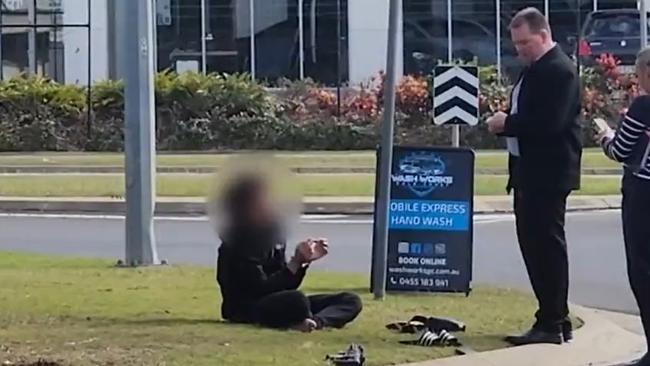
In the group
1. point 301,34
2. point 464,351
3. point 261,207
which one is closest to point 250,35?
point 301,34

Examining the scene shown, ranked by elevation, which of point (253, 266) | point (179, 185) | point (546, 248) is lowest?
point (179, 185)

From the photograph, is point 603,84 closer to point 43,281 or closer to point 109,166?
point 109,166

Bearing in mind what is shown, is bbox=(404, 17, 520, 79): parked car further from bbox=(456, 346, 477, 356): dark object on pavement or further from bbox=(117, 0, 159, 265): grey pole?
bbox=(456, 346, 477, 356): dark object on pavement

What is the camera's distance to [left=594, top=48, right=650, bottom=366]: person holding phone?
8.90 metres

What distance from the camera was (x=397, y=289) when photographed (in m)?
12.0

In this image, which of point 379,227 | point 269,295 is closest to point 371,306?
point 379,227

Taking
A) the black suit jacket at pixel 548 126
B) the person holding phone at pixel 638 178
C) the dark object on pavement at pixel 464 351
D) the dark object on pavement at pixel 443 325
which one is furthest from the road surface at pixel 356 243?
the person holding phone at pixel 638 178

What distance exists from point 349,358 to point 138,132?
5851mm

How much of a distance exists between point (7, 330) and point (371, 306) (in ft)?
8.88

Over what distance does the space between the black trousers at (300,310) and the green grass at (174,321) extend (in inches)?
4.4

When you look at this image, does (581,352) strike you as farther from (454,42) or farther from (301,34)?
(454,42)

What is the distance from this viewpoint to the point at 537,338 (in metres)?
9.69

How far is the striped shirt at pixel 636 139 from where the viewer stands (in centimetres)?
890

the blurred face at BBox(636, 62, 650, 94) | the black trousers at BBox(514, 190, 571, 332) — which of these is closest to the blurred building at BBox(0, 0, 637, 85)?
the black trousers at BBox(514, 190, 571, 332)
